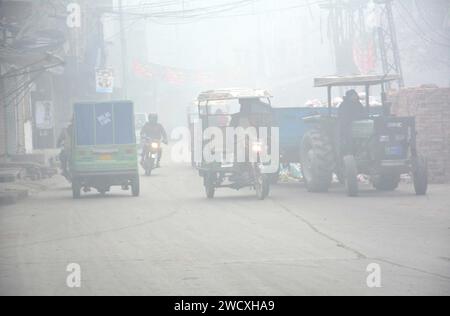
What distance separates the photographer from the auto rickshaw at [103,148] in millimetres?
22000

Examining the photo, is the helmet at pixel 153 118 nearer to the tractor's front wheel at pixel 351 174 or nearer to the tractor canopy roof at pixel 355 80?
the tractor canopy roof at pixel 355 80

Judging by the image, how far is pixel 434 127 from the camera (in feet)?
81.8

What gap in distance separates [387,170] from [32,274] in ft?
38.8

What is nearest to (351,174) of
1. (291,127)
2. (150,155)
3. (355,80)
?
(355,80)

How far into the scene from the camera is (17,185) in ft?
83.9

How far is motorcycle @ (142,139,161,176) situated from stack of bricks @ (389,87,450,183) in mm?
9541

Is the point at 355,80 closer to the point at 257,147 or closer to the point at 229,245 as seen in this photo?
the point at 257,147

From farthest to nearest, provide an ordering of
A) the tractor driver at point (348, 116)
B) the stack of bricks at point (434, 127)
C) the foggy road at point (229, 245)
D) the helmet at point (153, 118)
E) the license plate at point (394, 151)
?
the helmet at point (153, 118), the stack of bricks at point (434, 127), the tractor driver at point (348, 116), the license plate at point (394, 151), the foggy road at point (229, 245)

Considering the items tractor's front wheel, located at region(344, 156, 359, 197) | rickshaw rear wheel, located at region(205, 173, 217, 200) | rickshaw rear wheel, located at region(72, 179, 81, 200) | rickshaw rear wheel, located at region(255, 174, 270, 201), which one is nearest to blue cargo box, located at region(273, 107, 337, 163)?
tractor's front wheel, located at region(344, 156, 359, 197)

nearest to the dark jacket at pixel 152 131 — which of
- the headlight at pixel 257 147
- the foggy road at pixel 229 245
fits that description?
the foggy road at pixel 229 245

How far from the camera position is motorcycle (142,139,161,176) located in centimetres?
3086

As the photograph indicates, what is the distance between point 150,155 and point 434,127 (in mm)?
10214

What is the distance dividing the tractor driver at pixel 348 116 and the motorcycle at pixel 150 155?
1073cm

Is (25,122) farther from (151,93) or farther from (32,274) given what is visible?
(151,93)
